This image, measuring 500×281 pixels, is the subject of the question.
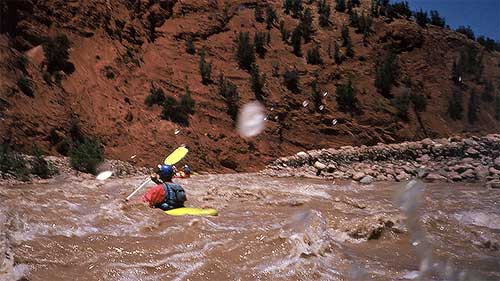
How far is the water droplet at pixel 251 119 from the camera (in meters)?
12.6

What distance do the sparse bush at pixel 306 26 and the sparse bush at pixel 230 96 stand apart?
4.34 meters

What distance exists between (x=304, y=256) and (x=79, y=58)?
1042 centimetres

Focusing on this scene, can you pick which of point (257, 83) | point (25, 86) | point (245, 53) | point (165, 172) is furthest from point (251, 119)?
point (165, 172)

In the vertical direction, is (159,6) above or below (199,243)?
above

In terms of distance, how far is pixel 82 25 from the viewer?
12.6 meters

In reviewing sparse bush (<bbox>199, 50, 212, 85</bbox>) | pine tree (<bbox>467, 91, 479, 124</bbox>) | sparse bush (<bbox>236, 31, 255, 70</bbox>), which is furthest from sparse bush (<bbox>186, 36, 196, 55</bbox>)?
pine tree (<bbox>467, 91, 479, 124</bbox>)

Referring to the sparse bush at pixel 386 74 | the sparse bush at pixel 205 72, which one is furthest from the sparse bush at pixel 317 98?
the sparse bush at pixel 205 72

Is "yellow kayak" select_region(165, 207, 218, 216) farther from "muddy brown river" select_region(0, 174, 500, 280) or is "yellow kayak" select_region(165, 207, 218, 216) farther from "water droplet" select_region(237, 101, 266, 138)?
"water droplet" select_region(237, 101, 266, 138)

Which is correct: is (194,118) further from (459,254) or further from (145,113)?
(459,254)

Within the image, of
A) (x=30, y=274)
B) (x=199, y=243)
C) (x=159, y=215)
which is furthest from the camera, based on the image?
(x=159, y=215)

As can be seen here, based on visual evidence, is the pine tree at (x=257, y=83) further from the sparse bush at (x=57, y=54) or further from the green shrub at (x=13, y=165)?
the green shrub at (x=13, y=165)

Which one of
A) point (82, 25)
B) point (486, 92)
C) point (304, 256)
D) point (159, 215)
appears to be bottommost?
point (486, 92)

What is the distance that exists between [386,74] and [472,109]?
3.28 metres

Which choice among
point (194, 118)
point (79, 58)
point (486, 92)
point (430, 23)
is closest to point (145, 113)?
point (194, 118)
